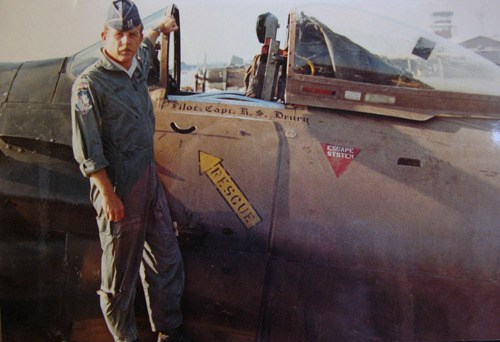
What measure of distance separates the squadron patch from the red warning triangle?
1206 millimetres

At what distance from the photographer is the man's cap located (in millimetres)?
1626

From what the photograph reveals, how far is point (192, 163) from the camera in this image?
2023 millimetres

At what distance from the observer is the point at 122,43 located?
165 centimetres

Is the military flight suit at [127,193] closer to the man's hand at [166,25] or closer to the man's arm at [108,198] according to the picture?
the man's arm at [108,198]

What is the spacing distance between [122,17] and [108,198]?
2.66 ft

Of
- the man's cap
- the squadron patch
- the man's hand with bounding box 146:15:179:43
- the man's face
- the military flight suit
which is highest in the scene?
the man's hand with bounding box 146:15:179:43

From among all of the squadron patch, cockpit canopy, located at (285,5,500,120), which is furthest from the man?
cockpit canopy, located at (285,5,500,120)

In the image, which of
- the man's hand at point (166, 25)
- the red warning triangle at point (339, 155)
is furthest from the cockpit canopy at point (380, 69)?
the man's hand at point (166, 25)

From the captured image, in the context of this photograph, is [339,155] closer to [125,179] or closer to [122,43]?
[125,179]

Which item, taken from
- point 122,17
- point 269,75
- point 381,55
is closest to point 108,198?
point 122,17

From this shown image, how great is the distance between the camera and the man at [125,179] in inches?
62.0

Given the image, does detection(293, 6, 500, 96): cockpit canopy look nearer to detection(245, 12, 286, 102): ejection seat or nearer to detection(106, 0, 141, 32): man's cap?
detection(245, 12, 286, 102): ejection seat

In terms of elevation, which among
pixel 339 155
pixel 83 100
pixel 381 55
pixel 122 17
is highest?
pixel 381 55

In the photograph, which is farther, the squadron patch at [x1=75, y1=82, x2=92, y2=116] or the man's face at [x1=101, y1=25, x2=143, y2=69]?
the man's face at [x1=101, y1=25, x2=143, y2=69]
